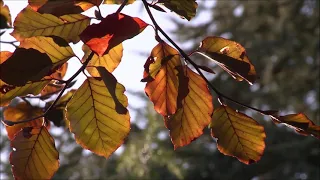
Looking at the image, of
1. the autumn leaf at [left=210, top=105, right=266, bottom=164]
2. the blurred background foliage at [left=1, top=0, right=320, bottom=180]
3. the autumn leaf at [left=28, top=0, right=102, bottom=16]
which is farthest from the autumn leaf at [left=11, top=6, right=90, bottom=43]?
the blurred background foliage at [left=1, top=0, right=320, bottom=180]

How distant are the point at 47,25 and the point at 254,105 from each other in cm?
369

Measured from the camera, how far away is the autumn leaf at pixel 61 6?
0.36 meters

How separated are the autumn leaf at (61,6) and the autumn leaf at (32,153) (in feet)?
0.41

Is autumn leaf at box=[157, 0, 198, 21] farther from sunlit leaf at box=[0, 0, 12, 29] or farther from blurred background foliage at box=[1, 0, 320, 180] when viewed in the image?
blurred background foliage at box=[1, 0, 320, 180]

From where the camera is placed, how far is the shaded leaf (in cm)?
37

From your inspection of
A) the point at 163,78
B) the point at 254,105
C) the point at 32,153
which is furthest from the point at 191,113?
the point at 254,105

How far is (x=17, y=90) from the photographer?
1.45ft

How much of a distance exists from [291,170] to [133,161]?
1.24 metres

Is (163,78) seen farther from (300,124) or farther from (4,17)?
(4,17)

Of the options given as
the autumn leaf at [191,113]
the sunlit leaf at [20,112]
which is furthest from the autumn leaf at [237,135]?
the sunlit leaf at [20,112]

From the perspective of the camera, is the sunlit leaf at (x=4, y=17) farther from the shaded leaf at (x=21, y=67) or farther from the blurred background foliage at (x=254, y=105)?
the blurred background foliage at (x=254, y=105)

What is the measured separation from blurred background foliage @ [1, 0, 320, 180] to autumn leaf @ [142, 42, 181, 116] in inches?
92.2

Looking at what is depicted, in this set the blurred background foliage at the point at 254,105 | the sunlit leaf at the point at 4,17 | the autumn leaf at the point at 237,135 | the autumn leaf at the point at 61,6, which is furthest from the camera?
the blurred background foliage at the point at 254,105

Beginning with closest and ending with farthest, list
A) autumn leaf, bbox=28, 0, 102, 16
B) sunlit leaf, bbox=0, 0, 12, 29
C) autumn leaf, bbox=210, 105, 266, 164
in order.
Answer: autumn leaf, bbox=28, 0, 102, 16
autumn leaf, bbox=210, 105, 266, 164
sunlit leaf, bbox=0, 0, 12, 29
